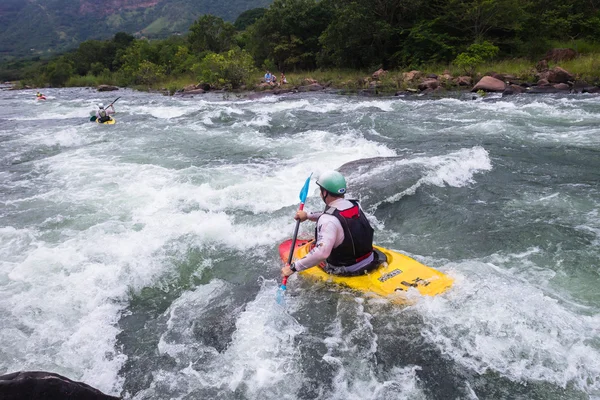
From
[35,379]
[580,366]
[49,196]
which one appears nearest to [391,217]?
[580,366]

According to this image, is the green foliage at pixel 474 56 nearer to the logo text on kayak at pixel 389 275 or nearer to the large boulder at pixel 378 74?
the large boulder at pixel 378 74

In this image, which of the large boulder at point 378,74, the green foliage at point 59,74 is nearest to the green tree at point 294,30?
the large boulder at point 378,74

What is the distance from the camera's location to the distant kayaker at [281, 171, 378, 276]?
11.5 ft

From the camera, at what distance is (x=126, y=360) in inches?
131

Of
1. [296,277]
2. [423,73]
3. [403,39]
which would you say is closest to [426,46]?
[403,39]

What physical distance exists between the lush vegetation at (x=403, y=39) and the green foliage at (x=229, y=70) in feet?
0.19

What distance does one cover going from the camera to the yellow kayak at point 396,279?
138 inches

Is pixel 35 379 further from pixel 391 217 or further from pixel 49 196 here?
pixel 49 196

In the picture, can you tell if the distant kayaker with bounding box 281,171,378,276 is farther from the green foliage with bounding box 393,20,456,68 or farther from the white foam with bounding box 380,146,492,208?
the green foliage with bounding box 393,20,456,68

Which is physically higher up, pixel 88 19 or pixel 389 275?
pixel 88 19

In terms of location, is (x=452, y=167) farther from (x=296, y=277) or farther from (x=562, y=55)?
(x=562, y=55)

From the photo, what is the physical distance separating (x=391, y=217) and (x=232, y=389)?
347 cm

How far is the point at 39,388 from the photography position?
7.75 ft

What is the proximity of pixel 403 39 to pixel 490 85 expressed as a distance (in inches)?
359
